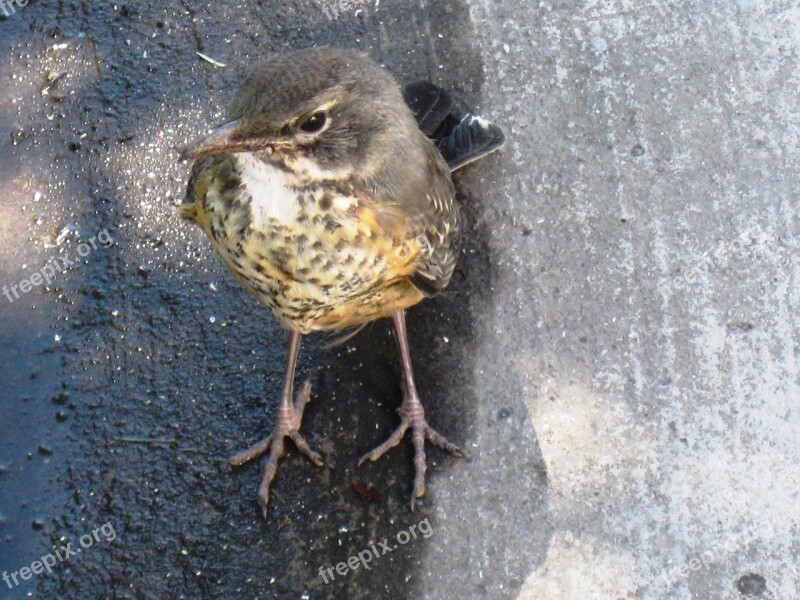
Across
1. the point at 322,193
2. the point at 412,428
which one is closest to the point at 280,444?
the point at 412,428

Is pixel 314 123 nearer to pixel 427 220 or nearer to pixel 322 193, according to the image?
pixel 322 193

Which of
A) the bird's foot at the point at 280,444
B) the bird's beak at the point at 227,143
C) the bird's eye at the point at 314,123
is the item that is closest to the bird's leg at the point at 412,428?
the bird's foot at the point at 280,444

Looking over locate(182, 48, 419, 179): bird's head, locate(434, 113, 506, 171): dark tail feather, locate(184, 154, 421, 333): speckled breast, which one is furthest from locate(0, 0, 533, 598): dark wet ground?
locate(182, 48, 419, 179): bird's head

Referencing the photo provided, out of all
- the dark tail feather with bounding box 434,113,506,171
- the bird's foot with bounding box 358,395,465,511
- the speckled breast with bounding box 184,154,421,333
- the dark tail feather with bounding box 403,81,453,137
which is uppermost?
the speckled breast with bounding box 184,154,421,333

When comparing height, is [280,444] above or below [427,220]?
below

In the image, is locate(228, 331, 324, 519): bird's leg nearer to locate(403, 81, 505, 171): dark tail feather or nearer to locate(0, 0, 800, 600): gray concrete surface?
locate(0, 0, 800, 600): gray concrete surface

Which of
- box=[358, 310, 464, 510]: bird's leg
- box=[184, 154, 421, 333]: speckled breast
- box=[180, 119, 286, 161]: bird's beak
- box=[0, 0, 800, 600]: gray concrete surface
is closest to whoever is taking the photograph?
box=[180, 119, 286, 161]: bird's beak

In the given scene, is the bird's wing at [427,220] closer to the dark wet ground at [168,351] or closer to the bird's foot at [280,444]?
the dark wet ground at [168,351]

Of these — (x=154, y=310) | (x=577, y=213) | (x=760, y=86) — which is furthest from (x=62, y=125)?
(x=760, y=86)

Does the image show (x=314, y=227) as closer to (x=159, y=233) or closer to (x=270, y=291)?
(x=270, y=291)
